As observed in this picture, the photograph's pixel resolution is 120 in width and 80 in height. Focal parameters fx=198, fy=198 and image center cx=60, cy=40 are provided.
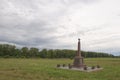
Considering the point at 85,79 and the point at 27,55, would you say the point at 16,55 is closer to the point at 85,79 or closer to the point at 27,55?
the point at 27,55

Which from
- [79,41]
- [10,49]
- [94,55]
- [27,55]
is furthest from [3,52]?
[79,41]

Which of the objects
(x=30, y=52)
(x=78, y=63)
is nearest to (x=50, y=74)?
(x=78, y=63)

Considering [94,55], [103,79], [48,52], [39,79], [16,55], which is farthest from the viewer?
[94,55]

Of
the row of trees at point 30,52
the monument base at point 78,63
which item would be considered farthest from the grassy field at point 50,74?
the row of trees at point 30,52

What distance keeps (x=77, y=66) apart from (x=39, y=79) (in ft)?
70.0

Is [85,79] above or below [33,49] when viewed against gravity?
below

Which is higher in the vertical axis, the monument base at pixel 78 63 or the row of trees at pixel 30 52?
the row of trees at pixel 30 52

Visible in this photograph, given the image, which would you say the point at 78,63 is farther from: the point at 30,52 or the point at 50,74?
the point at 30,52

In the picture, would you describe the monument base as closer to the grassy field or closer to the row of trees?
the grassy field

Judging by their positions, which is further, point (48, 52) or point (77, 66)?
point (48, 52)

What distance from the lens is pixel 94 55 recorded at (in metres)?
144

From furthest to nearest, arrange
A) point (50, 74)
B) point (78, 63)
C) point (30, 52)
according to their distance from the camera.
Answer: point (30, 52), point (78, 63), point (50, 74)

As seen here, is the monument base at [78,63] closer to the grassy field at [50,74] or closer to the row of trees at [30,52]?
the grassy field at [50,74]

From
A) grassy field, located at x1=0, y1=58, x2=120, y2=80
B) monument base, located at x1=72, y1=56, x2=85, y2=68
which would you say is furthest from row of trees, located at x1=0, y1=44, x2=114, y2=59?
grassy field, located at x1=0, y1=58, x2=120, y2=80
